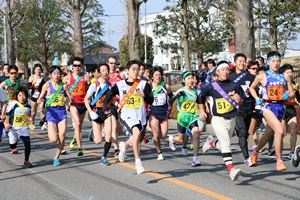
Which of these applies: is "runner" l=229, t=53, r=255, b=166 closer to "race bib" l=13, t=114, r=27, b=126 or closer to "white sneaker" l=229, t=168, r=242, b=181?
"white sneaker" l=229, t=168, r=242, b=181

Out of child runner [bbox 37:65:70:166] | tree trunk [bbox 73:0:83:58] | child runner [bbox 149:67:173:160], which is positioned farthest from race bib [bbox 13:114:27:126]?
tree trunk [bbox 73:0:83:58]

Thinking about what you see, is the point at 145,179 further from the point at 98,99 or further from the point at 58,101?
the point at 58,101

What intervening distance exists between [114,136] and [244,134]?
2.63m

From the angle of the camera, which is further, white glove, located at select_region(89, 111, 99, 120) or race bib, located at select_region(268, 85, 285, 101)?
white glove, located at select_region(89, 111, 99, 120)

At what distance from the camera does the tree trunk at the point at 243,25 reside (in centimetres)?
1711

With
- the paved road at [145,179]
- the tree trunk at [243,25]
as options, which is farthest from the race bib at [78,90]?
the tree trunk at [243,25]

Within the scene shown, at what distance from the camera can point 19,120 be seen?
433 inches

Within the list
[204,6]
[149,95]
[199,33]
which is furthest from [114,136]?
[199,33]

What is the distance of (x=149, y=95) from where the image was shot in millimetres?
9148

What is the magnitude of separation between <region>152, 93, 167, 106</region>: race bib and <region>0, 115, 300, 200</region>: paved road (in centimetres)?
113

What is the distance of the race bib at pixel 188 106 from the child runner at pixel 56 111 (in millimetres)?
2319

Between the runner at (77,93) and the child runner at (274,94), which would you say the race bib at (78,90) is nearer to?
the runner at (77,93)

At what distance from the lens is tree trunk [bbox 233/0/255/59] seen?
1711cm

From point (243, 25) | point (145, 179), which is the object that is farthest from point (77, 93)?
point (243, 25)
